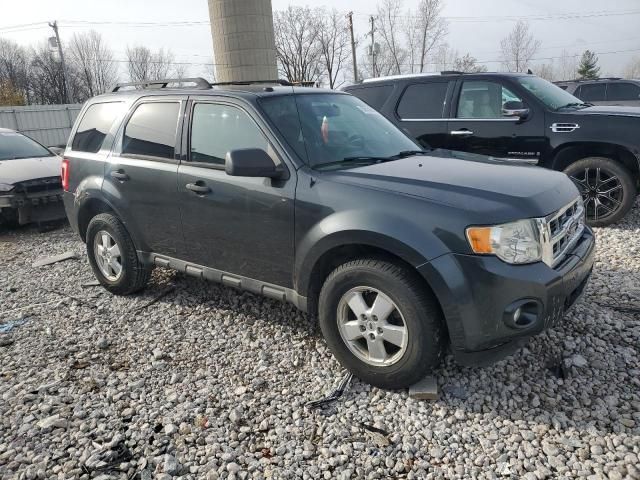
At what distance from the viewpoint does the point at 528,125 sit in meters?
6.38

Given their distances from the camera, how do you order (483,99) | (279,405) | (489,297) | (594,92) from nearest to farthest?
(489,297) < (279,405) < (483,99) < (594,92)

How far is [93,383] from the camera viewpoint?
11.3 feet

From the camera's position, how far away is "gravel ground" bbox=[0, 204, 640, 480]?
2615 millimetres

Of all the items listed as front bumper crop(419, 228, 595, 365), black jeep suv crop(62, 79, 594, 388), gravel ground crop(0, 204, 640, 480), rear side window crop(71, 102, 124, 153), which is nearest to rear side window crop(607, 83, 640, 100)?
gravel ground crop(0, 204, 640, 480)

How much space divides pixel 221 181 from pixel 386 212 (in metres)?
1.35

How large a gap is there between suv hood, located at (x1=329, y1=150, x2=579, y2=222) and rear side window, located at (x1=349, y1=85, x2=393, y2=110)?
3.84m

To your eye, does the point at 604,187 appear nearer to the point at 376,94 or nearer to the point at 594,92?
the point at 376,94

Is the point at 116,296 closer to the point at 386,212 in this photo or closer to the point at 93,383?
the point at 93,383

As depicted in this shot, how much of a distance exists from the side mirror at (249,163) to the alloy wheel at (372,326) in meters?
0.95

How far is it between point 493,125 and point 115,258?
15.7ft

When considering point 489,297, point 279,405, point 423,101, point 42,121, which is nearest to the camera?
point 489,297

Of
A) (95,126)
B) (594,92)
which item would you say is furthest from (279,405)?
(594,92)

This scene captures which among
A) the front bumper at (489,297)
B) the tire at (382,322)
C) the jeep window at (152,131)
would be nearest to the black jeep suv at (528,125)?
the jeep window at (152,131)

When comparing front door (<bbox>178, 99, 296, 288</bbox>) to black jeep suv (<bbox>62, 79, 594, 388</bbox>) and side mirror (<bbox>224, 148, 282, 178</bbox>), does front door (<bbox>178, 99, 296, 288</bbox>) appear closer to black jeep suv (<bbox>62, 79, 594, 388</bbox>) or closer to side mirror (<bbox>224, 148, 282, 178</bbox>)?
black jeep suv (<bbox>62, 79, 594, 388</bbox>)
